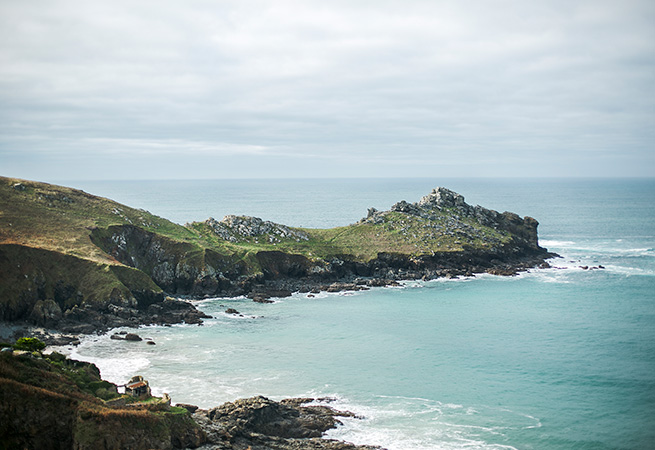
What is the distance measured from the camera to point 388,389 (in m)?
48.5

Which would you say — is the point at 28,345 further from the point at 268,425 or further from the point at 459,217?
the point at 459,217

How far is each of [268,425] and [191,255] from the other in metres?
55.9

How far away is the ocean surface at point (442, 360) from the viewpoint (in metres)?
41.3

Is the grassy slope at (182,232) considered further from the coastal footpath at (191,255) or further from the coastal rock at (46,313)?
the coastal rock at (46,313)

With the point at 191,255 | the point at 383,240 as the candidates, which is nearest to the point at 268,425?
the point at 191,255

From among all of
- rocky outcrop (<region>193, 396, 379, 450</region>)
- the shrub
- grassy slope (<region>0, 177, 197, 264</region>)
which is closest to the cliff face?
rocky outcrop (<region>193, 396, 379, 450</region>)

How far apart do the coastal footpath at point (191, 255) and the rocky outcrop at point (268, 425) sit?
33004 mm

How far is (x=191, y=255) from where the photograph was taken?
297 feet

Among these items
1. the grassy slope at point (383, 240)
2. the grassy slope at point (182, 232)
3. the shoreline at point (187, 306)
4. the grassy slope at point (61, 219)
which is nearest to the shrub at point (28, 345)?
the shoreline at point (187, 306)

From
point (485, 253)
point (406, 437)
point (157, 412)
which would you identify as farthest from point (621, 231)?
point (157, 412)

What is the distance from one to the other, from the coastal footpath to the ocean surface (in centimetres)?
686

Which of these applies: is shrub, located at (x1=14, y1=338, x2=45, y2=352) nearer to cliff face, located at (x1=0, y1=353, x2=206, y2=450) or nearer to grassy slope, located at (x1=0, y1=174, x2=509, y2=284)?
cliff face, located at (x1=0, y1=353, x2=206, y2=450)

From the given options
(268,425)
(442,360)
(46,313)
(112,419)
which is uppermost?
(112,419)

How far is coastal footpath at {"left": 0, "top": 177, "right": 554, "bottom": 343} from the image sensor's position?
68.5 m
